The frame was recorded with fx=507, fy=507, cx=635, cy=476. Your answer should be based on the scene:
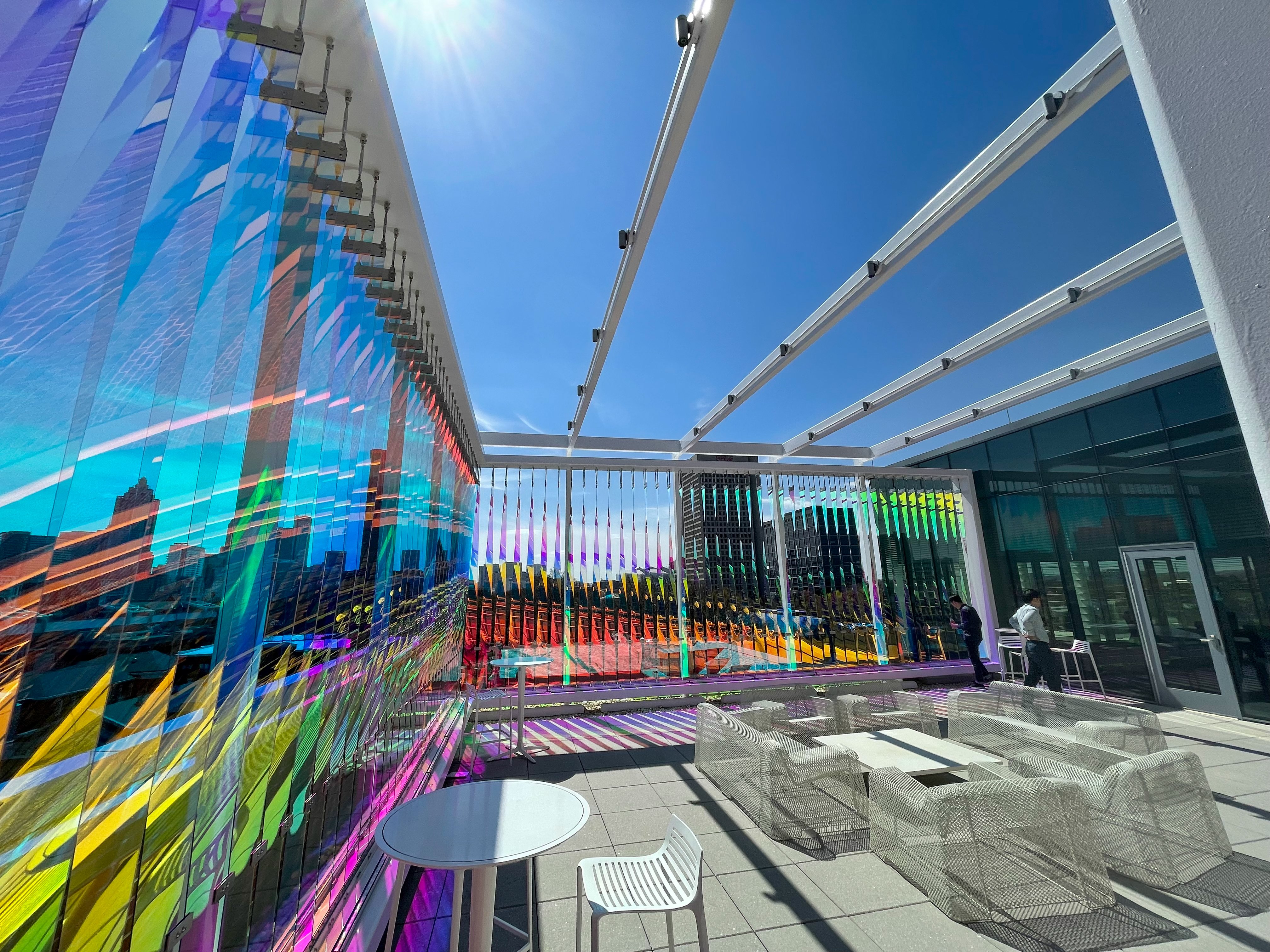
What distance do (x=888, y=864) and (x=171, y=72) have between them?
4.55 metres

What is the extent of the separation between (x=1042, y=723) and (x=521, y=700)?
16.4ft

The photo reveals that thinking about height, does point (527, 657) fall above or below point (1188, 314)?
below

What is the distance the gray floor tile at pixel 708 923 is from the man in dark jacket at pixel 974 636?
304 inches

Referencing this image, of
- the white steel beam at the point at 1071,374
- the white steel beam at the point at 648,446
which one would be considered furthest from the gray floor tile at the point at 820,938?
the white steel beam at the point at 1071,374

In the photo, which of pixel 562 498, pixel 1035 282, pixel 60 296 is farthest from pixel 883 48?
pixel 562 498

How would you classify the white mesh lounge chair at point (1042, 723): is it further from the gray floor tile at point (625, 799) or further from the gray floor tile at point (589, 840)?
the gray floor tile at point (589, 840)

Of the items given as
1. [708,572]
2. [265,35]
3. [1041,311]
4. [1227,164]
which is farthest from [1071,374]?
[265,35]

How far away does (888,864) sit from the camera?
309 centimetres

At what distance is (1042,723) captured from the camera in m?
4.73

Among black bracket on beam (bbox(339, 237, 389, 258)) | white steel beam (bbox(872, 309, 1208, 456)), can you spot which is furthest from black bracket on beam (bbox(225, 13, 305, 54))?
white steel beam (bbox(872, 309, 1208, 456))

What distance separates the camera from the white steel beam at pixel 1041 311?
376cm

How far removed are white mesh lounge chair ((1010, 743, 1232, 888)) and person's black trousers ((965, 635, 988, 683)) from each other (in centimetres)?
584

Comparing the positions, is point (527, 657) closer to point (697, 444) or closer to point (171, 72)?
point (697, 444)

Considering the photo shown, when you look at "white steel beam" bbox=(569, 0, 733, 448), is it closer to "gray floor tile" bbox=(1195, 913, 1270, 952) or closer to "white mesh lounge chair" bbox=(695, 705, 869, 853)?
"white mesh lounge chair" bbox=(695, 705, 869, 853)
